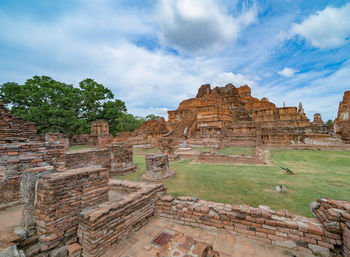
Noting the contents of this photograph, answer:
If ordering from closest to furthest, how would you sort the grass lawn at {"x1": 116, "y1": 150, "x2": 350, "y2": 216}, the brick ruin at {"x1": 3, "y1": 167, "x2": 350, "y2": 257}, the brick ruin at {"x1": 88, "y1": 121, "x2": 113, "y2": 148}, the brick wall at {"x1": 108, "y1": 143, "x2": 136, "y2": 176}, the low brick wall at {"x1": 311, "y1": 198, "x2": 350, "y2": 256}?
the low brick wall at {"x1": 311, "y1": 198, "x2": 350, "y2": 256}, the brick ruin at {"x1": 3, "y1": 167, "x2": 350, "y2": 257}, the grass lawn at {"x1": 116, "y1": 150, "x2": 350, "y2": 216}, the brick wall at {"x1": 108, "y1": 143, "x2": 136, "y2": 176}, the brick ruin at {"x1": 88, "y1": 121, "x2": 113, "y2": 148}

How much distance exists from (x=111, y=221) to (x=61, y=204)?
0.97m

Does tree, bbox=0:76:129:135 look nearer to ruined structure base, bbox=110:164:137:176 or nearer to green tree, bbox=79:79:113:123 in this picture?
green tree, bbox=79:79:113:123

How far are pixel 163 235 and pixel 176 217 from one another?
59 cm

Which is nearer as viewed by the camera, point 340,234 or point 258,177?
point 340,234

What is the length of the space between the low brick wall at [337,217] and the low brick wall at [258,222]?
0.10 metres

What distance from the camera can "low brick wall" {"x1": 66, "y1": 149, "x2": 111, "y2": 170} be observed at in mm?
6422

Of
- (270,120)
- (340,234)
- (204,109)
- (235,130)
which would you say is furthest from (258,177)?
(270,120)

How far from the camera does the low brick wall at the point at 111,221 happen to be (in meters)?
2.69

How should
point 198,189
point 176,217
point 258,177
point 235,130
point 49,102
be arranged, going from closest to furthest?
1. point 176,217
2. point 198,189
3. point 258,177
4. point 235,130
5. point 49,102

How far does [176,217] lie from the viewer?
3.78m

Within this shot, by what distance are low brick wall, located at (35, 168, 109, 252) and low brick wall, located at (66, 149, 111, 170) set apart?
3594mm

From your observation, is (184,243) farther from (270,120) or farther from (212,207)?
(270,120)

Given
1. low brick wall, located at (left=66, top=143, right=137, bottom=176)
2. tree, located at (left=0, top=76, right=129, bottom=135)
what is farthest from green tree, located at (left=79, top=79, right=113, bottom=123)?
low brick wall, located at (left=66, top=143, right=137, bottom=176)

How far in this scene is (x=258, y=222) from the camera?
308 cm
